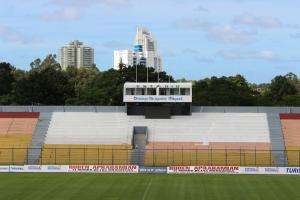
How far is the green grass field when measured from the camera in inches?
1517

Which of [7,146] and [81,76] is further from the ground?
[81,76]

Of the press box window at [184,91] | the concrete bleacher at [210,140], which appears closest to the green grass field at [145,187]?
the concrete bleacher at [210,140]

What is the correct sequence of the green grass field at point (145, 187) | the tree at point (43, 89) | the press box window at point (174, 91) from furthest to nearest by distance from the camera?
1. the tree at point (43, 89)
2. the press box window at point (174, 91)
3. the green grass field at point (145, 187)

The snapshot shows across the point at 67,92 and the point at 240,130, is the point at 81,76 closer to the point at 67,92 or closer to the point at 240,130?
the point at 67,92

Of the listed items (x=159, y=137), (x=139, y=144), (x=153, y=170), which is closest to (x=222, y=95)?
(x=159, y=137)

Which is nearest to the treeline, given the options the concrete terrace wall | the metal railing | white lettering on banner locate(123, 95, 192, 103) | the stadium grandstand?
the concrete terrace wall

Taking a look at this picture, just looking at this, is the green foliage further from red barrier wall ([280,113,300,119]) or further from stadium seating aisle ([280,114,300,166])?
stadium seating aisle ([280,114,300,166])

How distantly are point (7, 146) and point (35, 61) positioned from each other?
109842 mm

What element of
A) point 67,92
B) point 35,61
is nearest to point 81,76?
point 35,61

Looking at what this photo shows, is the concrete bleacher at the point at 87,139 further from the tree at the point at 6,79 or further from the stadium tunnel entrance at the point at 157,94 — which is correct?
the tree at the point at 6,79

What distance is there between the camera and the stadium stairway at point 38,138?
214 ft

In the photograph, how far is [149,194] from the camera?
129ft

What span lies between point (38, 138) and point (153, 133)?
1317 centimetres

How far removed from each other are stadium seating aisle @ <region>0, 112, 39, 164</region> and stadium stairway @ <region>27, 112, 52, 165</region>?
51 centimetres
